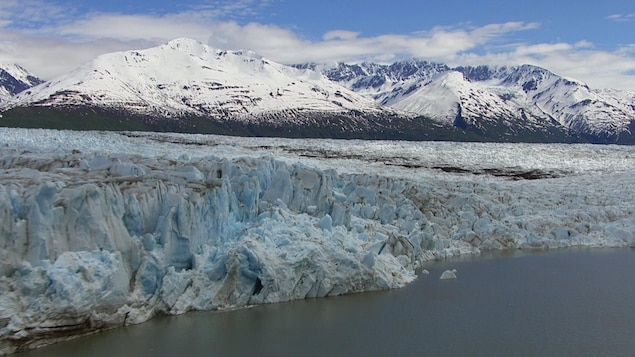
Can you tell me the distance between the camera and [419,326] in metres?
13.6

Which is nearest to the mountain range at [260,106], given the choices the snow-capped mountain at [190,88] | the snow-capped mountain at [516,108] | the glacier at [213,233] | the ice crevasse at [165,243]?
the snow-capped mountain at [190,88]

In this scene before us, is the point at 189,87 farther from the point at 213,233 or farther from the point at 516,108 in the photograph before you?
the point at 213,233

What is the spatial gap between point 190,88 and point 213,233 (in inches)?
4793

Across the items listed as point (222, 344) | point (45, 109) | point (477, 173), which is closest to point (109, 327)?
point (222, 344)

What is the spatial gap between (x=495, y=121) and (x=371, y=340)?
148 m

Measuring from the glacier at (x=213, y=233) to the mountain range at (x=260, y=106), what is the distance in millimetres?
77856

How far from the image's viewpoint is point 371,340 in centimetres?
1294

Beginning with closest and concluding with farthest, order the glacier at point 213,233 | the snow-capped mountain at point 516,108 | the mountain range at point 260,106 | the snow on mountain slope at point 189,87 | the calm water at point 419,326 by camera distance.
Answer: the glacier at point 213,233 → the calm water at point 419,326 → the mountain range at point 260,106 → the snow on mountain slope at point 189,87 → the snow-capped mountain at point 516,108

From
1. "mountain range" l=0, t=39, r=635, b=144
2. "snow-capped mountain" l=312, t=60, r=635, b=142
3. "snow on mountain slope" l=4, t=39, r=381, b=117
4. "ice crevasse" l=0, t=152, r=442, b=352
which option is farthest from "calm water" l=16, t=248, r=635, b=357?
"snow-capped mountain" l=312, t=60, r=635, b=142

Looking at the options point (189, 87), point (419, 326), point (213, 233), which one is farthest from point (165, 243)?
point (189, 87)

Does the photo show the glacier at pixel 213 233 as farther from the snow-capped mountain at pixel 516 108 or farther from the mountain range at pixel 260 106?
the snow-capped mountain at pixel 516 108

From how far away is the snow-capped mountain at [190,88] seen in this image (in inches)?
4584

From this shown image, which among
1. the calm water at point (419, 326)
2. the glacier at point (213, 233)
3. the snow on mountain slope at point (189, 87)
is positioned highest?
the snow on mountain slope at point (189, 87)

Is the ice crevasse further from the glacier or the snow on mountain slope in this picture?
the snow on mountain slope
